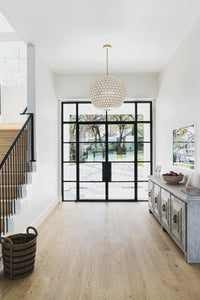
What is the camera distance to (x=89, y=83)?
227 inches

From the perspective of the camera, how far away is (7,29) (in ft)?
19.3

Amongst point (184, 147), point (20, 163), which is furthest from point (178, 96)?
point (20, 163)

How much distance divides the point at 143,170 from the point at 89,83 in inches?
106

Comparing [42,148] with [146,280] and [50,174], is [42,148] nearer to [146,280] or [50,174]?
[50,174]

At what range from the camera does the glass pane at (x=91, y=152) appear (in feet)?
19.7

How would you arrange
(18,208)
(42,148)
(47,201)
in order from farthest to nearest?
(47,201), (42,148), (18,208)

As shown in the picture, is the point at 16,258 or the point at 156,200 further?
the point at 156,200

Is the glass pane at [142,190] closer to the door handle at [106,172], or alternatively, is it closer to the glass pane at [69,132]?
the door handle at [106,172]

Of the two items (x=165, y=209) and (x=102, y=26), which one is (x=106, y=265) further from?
(x=102, y=26)

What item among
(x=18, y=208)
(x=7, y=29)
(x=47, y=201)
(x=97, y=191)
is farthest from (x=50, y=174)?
(x=7, y=29)

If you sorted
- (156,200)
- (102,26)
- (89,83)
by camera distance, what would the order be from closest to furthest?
(102,26) → (156,200) → (89,83)

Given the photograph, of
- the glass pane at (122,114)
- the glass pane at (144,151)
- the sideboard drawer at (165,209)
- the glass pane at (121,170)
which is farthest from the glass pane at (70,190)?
the sideboard drawer at (165,209)

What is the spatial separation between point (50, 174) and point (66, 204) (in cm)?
101

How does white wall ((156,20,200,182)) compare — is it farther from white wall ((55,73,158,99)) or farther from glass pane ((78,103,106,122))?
glass pane ((78,103,106,122))
